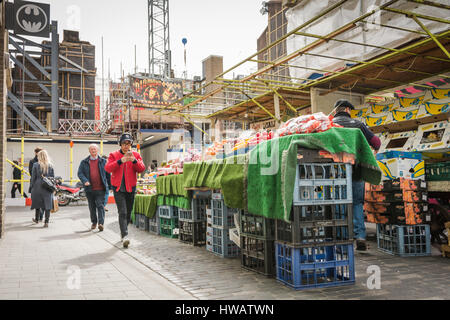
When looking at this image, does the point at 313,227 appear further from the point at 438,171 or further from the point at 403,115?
the point at 403,115

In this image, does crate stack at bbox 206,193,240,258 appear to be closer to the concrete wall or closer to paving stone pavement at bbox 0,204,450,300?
paving stone pavement at bbox 0,204,450,300

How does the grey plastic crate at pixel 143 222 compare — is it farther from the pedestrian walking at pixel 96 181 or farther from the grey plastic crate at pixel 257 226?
the grey plastic crate at pixel 257 226

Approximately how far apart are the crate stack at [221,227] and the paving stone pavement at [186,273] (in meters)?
0.20

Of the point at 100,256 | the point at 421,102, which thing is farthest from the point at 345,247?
the point at 421,102

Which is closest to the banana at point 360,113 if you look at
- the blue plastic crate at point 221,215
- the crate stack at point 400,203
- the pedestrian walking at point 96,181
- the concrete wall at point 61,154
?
the crate stack at point 400,203

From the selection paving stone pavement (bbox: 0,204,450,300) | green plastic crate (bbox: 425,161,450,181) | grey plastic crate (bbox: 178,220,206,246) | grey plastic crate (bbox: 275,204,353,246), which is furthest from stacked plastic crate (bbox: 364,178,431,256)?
grey plastic crate (bbox: 178,220,206,246)

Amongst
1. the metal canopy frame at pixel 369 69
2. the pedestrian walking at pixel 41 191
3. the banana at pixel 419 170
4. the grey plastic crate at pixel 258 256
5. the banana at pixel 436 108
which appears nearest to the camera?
the grey plastic crate at pixel 258 256

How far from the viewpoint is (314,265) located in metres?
4.12

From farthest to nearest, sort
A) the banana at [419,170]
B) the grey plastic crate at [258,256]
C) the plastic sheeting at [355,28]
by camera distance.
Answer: the plastic sheeting at [355,28] → the banana at [419,170] → the grey plastic crate at [258,256]

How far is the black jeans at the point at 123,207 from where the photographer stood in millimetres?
7328

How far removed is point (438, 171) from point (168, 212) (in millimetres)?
5321

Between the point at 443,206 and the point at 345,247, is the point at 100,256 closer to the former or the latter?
the point at 345,247

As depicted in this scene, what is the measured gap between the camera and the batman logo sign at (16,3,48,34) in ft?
30.8

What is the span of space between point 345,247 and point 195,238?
3.56m
